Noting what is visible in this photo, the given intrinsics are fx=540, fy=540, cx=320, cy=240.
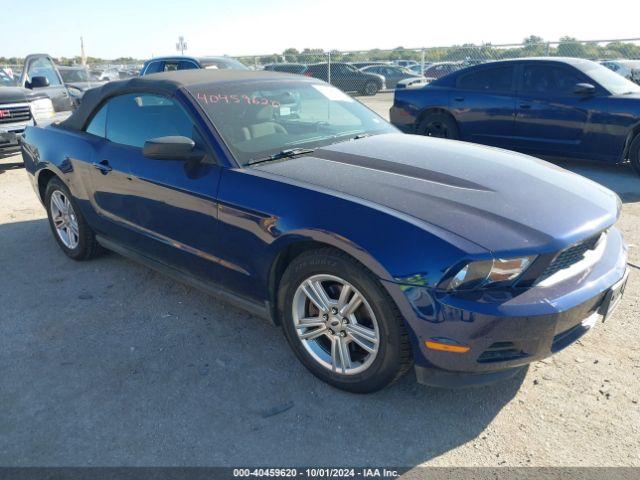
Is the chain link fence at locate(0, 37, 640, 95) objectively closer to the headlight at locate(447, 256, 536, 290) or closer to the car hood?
the car hood

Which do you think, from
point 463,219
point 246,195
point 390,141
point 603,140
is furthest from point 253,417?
point 603,140

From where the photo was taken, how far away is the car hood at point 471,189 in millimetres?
2465

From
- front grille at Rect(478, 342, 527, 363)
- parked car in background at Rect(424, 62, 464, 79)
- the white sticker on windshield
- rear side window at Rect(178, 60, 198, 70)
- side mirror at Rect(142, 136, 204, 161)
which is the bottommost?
parked car in background at Rect(424, 62, 464, 79)

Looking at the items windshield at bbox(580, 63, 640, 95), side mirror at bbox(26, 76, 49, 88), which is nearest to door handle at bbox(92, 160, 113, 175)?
windshield at bbox(580, 63, 640, 95)

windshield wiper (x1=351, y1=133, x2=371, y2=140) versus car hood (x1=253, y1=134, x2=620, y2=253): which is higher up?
windshield wiper (x1=351, y1=133, x2=371, y2=140)

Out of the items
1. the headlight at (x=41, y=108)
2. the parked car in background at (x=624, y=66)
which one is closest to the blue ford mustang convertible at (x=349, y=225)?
the headlight at (x=41, y=108)

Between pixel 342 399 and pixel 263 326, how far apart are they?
94cm

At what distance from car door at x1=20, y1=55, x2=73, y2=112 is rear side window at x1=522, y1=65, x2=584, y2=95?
8.31 meters

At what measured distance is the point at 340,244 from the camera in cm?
257

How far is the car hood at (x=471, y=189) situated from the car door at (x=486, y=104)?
4.52 metres

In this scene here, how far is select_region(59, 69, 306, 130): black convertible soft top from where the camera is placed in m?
3.66

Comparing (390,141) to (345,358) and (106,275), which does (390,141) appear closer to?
(345,358)

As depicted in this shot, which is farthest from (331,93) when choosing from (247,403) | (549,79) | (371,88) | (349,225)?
(371,88)

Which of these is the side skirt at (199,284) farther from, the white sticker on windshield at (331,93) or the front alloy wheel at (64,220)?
the white sticker on windshield at (331,93)
